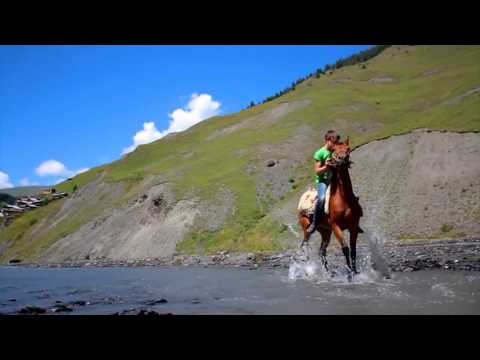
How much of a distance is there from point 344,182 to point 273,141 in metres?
61.3

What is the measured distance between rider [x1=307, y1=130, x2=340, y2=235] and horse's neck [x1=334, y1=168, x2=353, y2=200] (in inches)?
19.6

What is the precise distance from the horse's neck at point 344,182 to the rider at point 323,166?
50 cm

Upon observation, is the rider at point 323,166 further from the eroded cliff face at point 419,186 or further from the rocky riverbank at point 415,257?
the eroded cliff face at point 419,186

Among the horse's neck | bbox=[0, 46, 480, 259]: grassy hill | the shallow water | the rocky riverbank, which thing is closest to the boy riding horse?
the horse's neck

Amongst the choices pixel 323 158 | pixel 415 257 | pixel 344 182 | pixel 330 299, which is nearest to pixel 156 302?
pixel 330 299

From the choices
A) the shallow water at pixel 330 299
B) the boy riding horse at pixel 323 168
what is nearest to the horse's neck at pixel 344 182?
the boy riding horse at pixel 323 168

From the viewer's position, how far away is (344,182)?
15.3m

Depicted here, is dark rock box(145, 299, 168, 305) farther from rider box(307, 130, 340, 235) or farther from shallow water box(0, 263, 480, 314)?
rider box(307, 130, 340, 235)

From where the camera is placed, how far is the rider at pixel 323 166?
1603 centimetres

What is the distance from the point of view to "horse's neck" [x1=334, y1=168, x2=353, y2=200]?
1528 cm

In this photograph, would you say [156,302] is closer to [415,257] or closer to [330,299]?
[330,299]

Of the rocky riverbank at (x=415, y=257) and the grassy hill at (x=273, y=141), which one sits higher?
the grassy hill at (x=273, y=141)
